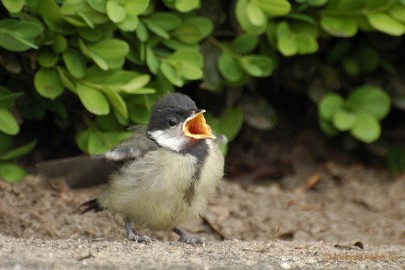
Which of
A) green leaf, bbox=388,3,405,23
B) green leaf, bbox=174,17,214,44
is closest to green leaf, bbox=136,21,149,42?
green leaf, bbox=174,17,214,44

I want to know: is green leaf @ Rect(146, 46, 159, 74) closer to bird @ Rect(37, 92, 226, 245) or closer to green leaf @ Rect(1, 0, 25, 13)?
bird @ Rect(37, 92, 226, 245)

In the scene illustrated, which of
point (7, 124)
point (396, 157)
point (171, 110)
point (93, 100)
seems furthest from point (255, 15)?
point (396, 157)

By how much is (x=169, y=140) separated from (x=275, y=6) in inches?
42.3

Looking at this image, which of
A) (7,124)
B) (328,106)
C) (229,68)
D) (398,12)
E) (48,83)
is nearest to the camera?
(7,124)

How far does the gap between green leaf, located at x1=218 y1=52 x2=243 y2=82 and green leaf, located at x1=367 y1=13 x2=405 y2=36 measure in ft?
2.97

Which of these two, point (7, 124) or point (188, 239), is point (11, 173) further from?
point (188, 239)

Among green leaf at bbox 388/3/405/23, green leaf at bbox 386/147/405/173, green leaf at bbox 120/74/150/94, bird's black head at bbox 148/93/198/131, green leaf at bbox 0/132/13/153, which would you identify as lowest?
green leaf at bbox 386/147/405/173

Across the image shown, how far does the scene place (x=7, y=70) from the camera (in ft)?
19.7

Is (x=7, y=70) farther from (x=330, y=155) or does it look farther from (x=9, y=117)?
(x=330, y=155)

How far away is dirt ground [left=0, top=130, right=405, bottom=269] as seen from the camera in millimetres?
4844

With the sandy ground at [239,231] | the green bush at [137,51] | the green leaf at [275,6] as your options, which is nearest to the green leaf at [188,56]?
the green bush at [137,51]

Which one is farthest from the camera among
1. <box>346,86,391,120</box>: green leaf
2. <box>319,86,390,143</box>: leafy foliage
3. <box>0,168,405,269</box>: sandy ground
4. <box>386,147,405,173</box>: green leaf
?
<box>386,147,405,173</box>: green leaf

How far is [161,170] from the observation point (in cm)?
552

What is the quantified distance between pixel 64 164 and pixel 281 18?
1.80 meters
